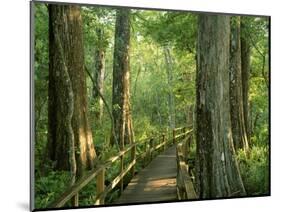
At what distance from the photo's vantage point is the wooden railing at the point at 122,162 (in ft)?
18.1

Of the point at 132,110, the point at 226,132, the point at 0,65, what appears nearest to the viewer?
the point at 0,65

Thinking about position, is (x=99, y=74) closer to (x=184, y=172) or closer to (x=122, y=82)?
(x=122, y=82)

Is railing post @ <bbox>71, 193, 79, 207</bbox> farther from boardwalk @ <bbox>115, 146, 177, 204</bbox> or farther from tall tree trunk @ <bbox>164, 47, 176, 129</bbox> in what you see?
tall tree trunk @ <bbox>164, 47, 176, 129</bbox>

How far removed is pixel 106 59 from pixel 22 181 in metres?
1.37

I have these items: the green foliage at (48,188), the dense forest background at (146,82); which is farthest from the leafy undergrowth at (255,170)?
the green foliage at (48,188)

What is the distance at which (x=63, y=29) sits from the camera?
5.53 m

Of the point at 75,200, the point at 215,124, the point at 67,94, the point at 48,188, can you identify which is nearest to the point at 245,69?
the point at 215,124

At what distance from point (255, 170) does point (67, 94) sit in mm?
2187

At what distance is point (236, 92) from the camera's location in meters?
6.20

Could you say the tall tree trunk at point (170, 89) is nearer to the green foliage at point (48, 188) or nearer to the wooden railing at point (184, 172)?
the wooden railing at point (184, 172)

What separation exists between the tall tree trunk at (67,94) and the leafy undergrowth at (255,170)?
1.66 metres

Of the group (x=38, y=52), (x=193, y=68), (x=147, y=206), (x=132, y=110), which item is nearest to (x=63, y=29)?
(x=38, y=52)

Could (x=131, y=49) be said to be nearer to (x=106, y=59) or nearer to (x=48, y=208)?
(x=106, y=59)

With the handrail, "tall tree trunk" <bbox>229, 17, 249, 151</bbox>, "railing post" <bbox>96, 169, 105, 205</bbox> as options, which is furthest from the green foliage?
"tall tree trunk" <bbox>229, 17, 249, 151</bbox>
